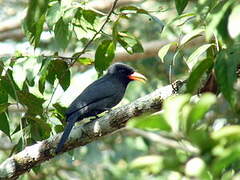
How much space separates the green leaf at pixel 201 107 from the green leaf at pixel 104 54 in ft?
9.04

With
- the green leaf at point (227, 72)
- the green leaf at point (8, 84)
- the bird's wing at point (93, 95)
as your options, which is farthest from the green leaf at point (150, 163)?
the bird's wing at point (93, 95)

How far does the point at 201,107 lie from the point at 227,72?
966 millimetres

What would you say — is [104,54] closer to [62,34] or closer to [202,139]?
[62,34]

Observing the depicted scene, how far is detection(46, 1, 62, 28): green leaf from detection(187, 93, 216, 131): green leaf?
8.09 feet

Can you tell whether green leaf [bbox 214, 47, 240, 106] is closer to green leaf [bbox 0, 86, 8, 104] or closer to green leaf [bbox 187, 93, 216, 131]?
green leaf [bbox 187, 93, 216, 131]

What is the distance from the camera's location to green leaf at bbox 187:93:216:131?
1748 millimetres

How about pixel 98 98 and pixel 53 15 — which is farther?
pixel 98 98

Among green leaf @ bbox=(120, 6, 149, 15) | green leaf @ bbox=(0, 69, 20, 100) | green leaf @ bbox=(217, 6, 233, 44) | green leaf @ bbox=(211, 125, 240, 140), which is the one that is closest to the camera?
green leaf @ bbox=(211, 125, 240, 140)

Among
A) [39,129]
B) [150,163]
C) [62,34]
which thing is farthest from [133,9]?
[150,163]

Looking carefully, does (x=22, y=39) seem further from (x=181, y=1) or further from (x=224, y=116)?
(x=181, y=1)

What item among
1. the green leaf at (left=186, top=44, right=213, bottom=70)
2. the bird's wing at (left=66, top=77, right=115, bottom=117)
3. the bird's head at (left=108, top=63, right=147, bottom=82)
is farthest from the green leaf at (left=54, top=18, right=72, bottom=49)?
the bird's head at (left=108, top=63, right=147, bottom=82)

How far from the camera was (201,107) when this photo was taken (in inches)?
69.9

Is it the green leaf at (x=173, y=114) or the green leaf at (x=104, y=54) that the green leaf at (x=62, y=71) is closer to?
the green leaf at (x=104, y=54)

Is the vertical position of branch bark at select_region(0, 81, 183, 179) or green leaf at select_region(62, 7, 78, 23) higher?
green leaf at select_region(62, 7, 78, 23)
